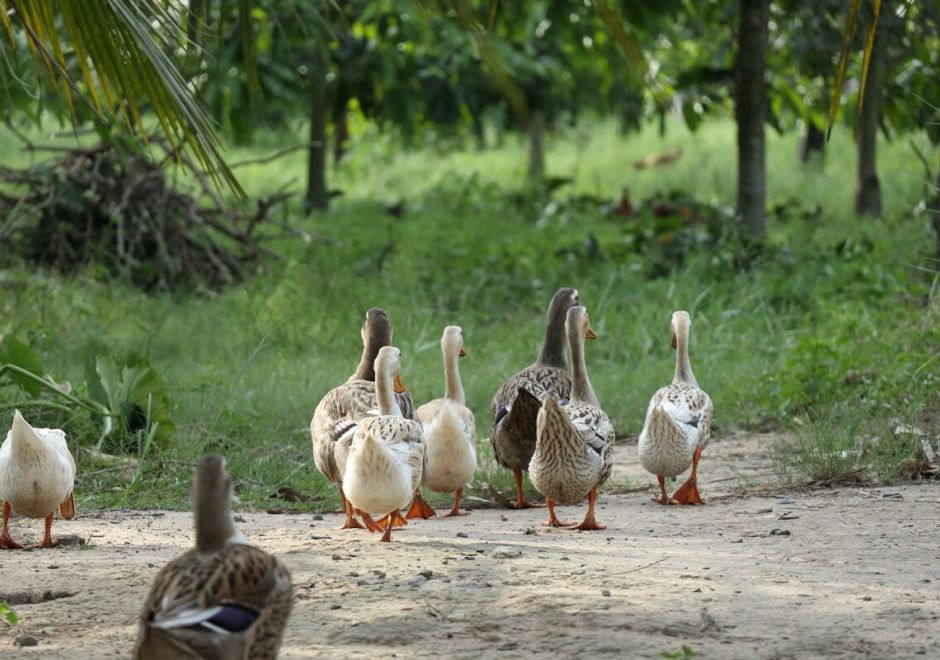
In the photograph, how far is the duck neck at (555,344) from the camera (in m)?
8.80

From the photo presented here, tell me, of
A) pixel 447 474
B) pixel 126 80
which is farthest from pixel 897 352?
pixel 126 80

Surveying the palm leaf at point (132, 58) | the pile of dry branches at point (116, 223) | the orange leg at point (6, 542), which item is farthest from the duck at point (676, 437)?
the pile of dry branches at point (116, 223)

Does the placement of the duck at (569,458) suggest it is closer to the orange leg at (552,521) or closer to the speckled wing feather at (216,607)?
the orange leg at (552,521)

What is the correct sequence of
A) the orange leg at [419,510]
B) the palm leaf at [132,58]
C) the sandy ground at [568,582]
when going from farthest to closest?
the orange leg at [419,510] → the sandy ground at [568,582] → the palm leaf at [132,58]

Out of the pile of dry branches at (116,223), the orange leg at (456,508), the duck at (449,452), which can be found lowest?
the orange leg at (456,508)

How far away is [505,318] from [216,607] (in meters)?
8.45

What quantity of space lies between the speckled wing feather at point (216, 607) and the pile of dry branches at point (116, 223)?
9028 millimetres

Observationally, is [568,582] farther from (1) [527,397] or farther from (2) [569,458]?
(1) [527,397]

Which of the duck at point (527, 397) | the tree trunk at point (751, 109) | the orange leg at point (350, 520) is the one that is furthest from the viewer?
the tree trunk at point (751, 109)

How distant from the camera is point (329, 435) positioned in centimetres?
721

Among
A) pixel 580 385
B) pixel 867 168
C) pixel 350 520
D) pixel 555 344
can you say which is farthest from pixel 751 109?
pixel 350 520

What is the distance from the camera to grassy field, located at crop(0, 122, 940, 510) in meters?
8.42

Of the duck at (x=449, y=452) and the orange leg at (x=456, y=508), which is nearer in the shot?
the duck at (x=449, y=452)

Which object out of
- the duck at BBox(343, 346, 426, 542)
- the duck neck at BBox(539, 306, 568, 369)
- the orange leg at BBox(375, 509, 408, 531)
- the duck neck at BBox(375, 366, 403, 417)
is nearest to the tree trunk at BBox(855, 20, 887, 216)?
A: the duck neck at BBox(539, 306, 568, 369)
